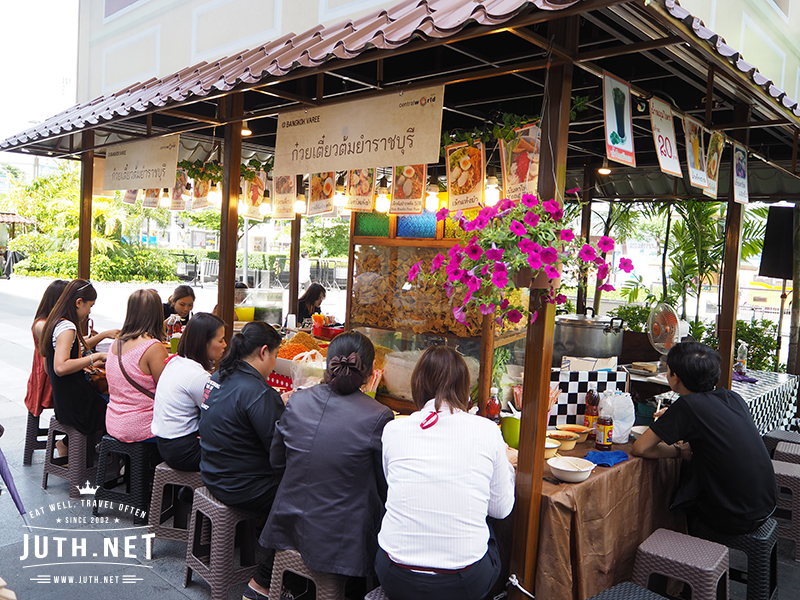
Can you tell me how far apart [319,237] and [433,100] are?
2276 cm

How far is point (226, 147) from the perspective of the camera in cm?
537

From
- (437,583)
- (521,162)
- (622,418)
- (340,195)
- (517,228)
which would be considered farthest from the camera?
(340,195)

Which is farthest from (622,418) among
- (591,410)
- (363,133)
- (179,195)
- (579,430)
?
(179,195)

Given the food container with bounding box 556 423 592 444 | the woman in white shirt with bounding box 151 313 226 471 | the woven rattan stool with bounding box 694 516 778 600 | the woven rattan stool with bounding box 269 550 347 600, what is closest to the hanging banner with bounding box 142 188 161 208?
the woman in white shirt with bounding box 151 313 226 471

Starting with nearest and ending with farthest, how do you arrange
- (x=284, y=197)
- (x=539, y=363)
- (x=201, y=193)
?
(x=539, y=363) → (x=284, y=197) → (x=201, y=193)

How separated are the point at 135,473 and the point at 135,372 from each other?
30.5 inches

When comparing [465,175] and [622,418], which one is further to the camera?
[465,175]

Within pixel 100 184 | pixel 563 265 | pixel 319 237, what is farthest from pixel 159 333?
pixel 319 237

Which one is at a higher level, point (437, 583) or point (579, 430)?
point (579, 430)

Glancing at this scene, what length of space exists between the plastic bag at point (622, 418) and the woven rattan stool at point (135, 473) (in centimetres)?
340

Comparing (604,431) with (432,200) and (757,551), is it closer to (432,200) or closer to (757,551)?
(757,551)

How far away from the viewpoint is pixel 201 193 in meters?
8.37

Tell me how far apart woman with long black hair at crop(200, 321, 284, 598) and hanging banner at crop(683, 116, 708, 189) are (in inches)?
132

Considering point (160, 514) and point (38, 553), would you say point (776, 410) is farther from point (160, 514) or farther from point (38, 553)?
point (38, 553)
